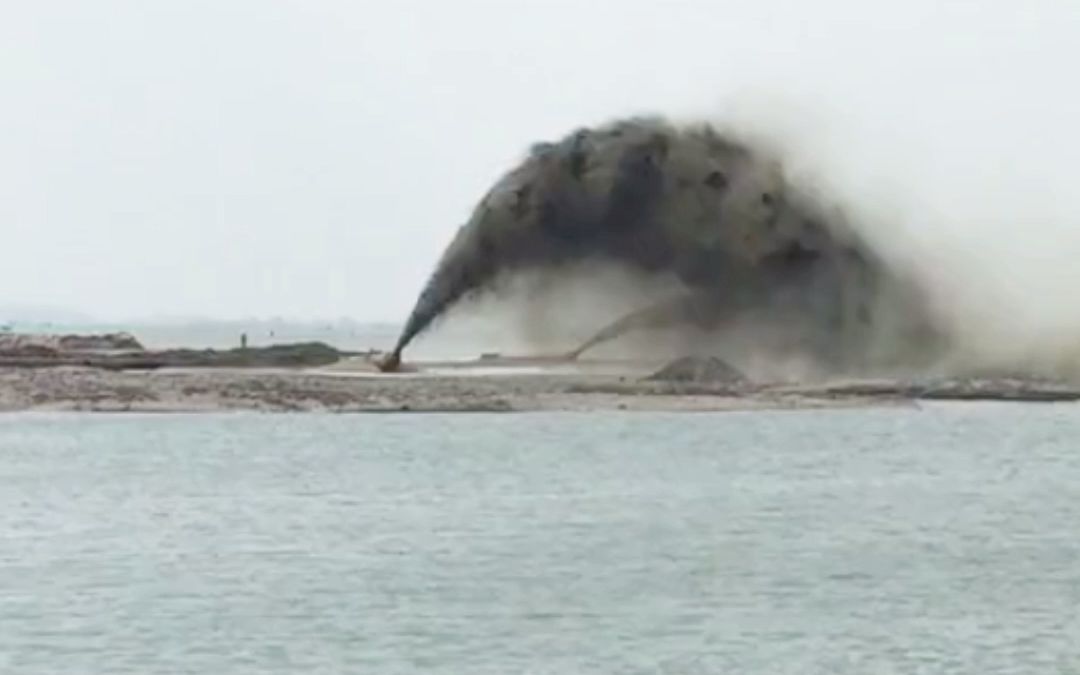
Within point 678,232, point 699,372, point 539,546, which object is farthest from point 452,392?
point 539,546

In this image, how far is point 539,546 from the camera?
38.8m

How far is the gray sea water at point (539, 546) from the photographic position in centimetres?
2816

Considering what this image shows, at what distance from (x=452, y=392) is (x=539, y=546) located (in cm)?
3254

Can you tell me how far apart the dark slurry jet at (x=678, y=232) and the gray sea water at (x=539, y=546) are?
30.9ft

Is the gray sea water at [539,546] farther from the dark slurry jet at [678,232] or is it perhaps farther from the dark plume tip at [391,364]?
the dark plume tip at [391,364]

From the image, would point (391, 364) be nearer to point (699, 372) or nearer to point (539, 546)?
point (699, 372)

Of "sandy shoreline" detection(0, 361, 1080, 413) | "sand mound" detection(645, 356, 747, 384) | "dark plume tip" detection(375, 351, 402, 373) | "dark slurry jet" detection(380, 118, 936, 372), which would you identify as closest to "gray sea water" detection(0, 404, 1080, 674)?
"sandy shoreline" detection(0, 361, 1080, 413)

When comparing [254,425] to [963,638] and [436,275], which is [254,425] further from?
[963,638]

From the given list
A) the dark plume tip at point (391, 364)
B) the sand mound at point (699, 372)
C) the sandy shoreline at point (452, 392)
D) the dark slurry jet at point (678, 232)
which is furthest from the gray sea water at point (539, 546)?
the dark plume tip at point (391, 364)

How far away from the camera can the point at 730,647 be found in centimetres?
2805

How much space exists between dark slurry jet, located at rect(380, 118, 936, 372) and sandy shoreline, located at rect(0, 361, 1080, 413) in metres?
3.05

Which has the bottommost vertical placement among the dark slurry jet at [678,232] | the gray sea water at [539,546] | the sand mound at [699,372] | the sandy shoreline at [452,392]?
the gray sea water at [539,546]

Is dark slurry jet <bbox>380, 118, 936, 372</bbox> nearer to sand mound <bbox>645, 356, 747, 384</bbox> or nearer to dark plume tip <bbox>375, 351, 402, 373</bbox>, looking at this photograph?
sand mound <bbox>645, 356, 747, 384</bbox>

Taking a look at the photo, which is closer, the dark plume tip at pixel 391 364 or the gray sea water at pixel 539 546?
the gray sea water at pixel 539 546
